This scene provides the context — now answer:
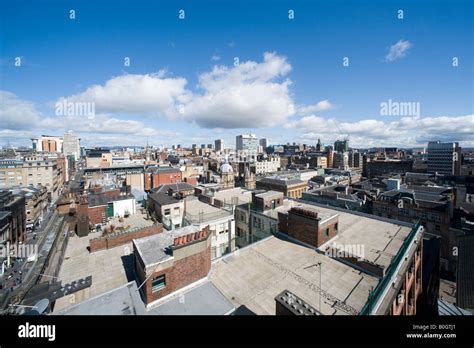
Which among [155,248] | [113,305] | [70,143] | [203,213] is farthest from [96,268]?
[70,143]

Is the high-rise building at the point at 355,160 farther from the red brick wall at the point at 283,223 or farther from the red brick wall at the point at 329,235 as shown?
the red brick wall at the point at 283,223

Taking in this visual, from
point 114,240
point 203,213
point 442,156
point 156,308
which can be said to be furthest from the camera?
point 442,156

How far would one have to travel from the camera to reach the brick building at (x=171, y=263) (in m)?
7.23

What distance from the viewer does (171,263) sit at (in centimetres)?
762

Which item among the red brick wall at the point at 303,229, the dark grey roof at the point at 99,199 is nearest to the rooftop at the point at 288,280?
the red brick wall at the point at 303,229

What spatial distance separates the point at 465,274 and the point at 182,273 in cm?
1456

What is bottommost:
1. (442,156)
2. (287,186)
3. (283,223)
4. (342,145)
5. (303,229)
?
(287,186)

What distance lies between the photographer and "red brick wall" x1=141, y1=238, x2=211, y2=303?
7215 millimetres

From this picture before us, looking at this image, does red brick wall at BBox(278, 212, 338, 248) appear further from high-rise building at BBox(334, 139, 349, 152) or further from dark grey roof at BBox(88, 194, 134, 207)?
high-rise building at BBox(334, 139, 349, 152)

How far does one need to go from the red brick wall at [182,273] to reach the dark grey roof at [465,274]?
11.2m

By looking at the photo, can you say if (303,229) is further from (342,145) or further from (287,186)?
(342,145)
